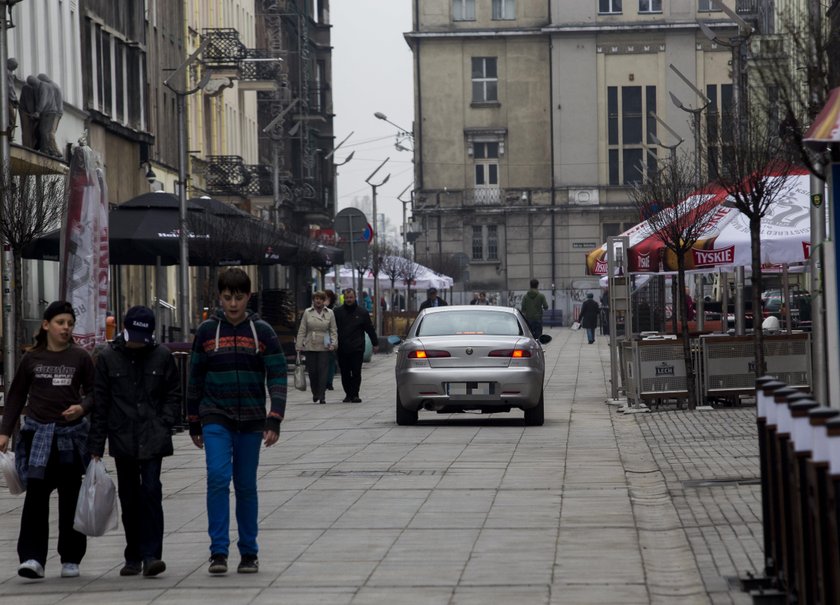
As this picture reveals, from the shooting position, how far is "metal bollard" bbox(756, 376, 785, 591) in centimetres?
868

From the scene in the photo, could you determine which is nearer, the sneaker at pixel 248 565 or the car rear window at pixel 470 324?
the sneaker at pixel 248 565

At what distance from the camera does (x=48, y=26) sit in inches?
1492

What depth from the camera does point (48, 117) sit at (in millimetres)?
34344

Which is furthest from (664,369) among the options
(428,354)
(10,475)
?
(10,475)

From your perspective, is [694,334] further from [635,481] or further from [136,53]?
[136,53]

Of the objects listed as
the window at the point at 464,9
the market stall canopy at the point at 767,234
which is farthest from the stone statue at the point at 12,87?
the window at the point at 464,9

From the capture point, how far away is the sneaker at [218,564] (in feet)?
34.7

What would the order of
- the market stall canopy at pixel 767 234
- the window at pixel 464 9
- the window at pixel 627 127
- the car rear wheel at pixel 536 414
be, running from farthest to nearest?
1. the window at pixel 464 9
2. the window at pixel 627 127
3. the market stall canopy at pixel 767 234
4. the car rear wheel at pixel 536 414

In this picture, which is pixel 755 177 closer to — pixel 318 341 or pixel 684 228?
pixel 684 228

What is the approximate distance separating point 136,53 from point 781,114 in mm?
35485

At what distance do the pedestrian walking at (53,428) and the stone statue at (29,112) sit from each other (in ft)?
77.2

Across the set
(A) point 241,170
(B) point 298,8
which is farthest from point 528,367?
(B) point 298,8

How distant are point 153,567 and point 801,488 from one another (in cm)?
437

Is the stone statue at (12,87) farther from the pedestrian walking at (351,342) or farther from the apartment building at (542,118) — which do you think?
the apartment building at (542,118)
